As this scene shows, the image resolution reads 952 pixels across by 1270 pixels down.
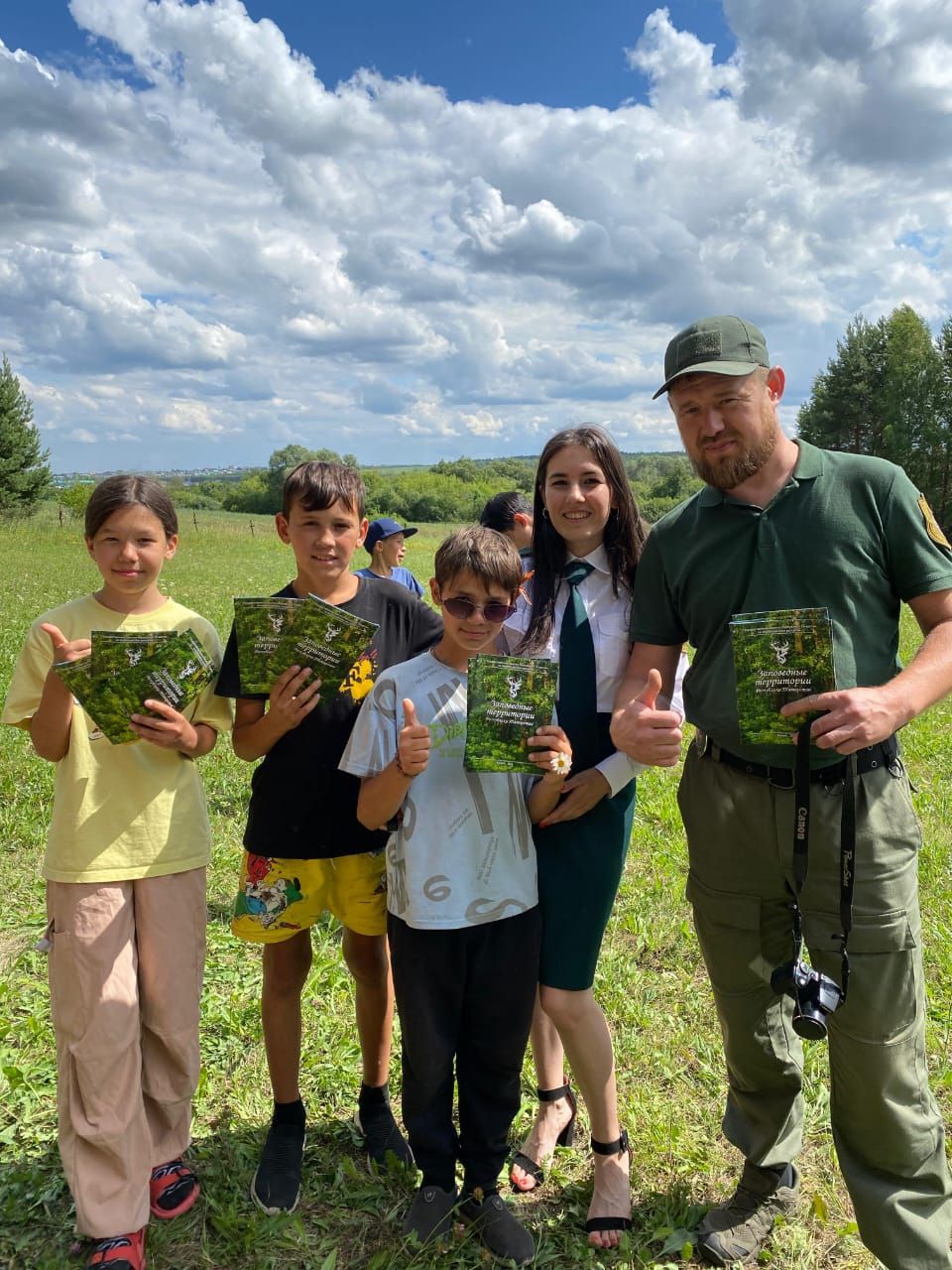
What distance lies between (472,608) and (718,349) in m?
1.08

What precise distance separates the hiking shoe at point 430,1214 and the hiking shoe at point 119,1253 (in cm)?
86

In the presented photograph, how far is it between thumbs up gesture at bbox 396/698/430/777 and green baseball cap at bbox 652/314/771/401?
130cm

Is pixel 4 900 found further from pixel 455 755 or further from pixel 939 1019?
pixel 939 1019

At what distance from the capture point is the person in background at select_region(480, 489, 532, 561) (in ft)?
16.0

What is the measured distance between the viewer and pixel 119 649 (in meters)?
2.51

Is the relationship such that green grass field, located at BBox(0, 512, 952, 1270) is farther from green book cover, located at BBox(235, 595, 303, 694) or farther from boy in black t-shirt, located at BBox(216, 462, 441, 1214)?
green book cover, located at BBox(235, 595, 303, 694)

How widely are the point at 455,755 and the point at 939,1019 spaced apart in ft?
10.4

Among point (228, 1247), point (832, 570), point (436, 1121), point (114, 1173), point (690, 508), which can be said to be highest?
point (690, 508)

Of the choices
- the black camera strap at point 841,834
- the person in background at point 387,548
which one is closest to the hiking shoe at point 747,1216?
the black camera strap at point 841,834

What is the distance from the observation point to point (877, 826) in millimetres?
2463

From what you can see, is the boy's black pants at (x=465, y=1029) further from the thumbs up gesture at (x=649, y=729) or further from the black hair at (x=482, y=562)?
the black hair at (x=482, y=562)

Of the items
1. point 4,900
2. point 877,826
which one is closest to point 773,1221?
point 877,826

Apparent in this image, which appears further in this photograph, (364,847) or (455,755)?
(364,847)

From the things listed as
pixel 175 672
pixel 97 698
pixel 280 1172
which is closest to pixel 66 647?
pixel 97 698
